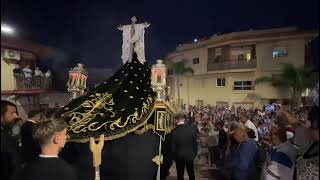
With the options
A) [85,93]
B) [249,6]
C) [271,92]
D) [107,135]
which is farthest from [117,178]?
[249,6]

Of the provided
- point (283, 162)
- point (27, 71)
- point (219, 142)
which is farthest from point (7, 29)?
point (219, 142)

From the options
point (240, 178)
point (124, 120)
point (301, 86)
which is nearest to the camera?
point (301, 86)

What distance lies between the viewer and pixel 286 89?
251 centimetres

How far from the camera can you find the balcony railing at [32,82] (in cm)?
236

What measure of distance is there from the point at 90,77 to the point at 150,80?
1.55 ft

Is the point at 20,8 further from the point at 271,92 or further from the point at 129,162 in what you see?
the point at 271,92

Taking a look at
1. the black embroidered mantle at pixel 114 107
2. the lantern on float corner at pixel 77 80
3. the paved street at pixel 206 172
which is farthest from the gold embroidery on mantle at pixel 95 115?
the paved street at pixel 206 172

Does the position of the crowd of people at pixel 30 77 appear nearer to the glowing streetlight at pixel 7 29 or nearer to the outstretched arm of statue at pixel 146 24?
the glowing streetlight at pixel 7 29

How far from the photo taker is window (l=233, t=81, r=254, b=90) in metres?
2.68

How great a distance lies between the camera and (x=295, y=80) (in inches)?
96.9

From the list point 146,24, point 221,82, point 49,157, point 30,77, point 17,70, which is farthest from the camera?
point 146,24

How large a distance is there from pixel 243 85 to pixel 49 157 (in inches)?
57.5

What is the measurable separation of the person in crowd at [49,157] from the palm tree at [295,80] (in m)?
1.40

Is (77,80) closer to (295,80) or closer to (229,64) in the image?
(229,64)
